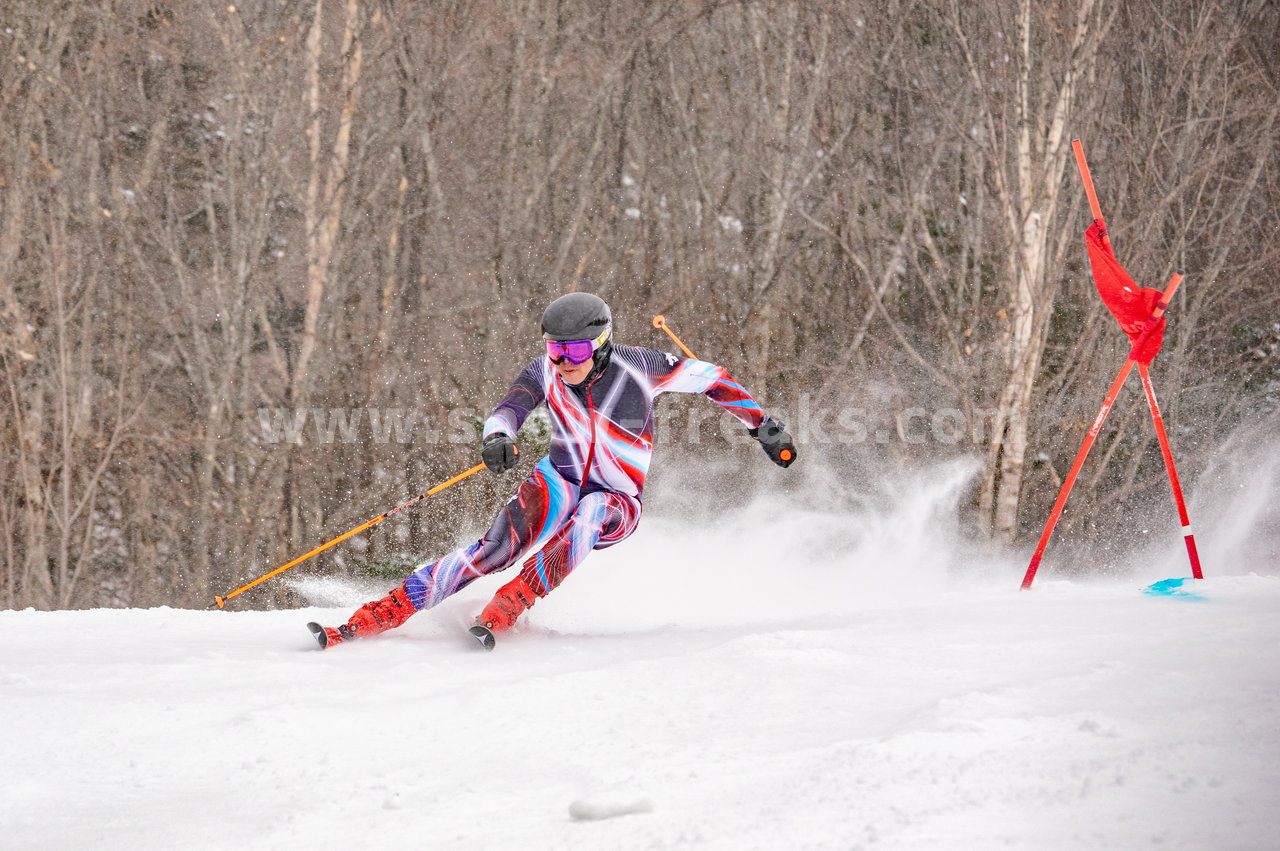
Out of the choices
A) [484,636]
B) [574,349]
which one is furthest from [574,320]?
[484,636]

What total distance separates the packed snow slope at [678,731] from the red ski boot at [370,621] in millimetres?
86

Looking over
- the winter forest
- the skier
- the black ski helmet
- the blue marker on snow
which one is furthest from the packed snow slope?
the winter forest

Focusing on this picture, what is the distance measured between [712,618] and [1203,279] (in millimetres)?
9572

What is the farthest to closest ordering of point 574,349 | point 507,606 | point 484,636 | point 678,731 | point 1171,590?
1. point 574,349
2. point 507,606
3. point 1171,590
4. point 484,636
5. point 678,731

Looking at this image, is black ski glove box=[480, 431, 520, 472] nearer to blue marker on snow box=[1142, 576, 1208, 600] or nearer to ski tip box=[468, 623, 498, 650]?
ski tip box=[468, 623, 498, 650]

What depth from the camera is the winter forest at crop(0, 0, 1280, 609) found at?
37.6ft

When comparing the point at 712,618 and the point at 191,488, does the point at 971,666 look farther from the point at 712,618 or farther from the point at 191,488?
the point at 191,488

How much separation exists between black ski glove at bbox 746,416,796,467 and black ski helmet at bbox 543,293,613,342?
2.76 feet

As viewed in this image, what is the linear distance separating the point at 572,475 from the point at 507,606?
0.64m

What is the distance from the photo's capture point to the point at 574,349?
443 cm

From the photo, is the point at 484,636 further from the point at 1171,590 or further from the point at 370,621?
the point at 1171,590

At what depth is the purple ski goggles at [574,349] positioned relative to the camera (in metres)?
4.42

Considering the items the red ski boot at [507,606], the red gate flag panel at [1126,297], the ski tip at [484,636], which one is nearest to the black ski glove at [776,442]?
the red ski boot at [507,606]

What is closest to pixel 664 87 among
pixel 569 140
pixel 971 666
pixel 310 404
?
pixel 569 140
